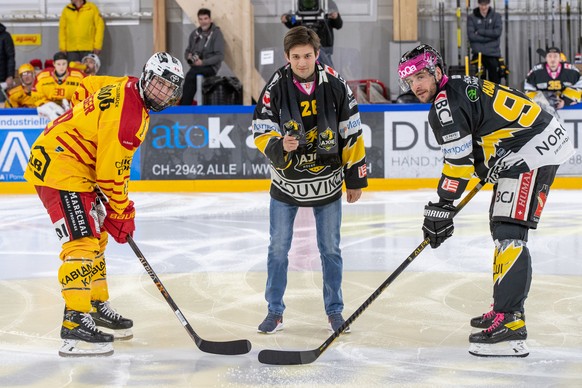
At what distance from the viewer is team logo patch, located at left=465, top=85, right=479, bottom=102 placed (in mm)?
3887

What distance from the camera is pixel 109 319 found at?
4.32m

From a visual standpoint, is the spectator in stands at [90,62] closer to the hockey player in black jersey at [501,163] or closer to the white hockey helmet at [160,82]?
the white hockey helmet at [160,82]

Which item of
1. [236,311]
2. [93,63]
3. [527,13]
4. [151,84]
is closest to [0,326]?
[236,311]

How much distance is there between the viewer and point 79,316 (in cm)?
394

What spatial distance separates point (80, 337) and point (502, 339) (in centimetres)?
183

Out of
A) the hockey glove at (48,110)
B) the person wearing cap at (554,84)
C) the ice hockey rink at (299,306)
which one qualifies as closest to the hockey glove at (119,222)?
the ice hockey rink at (299,306)

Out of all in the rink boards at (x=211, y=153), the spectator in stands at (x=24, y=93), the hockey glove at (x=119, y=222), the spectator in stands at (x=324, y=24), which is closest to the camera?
the hockey glove at (x=119, y=222)

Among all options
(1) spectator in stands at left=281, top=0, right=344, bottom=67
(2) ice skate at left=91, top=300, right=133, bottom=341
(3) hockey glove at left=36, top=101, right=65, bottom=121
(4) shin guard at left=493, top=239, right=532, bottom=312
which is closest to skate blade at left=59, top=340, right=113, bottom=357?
(2) ice skate at left=91, top=300, right=133, bottom=341

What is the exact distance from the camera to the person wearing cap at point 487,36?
38.8 feet

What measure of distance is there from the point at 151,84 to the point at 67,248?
0.80 m

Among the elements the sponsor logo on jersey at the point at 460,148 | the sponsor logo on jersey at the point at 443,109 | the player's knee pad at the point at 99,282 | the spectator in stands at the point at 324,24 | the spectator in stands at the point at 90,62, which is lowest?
the player's knee pad at the point at 99,282

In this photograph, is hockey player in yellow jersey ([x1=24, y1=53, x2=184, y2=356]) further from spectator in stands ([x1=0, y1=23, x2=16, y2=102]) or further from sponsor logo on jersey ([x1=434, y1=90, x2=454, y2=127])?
spectator in stands ([x1=0, y1=23, x2=16, y2=102])

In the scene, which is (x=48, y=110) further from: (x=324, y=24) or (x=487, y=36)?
(x=487, y=36)

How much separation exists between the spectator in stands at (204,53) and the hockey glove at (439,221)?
7821 mm
